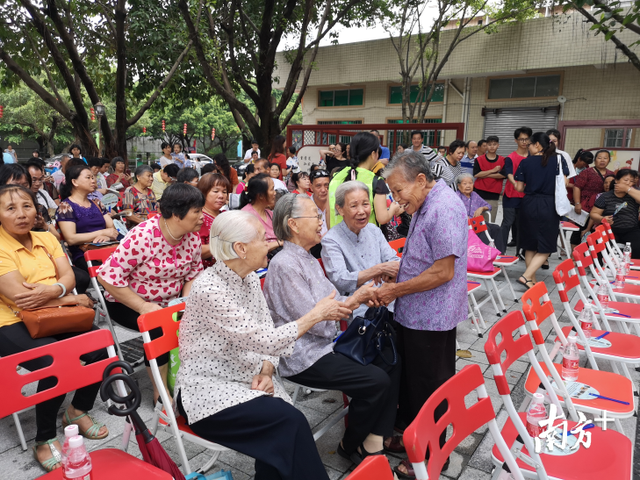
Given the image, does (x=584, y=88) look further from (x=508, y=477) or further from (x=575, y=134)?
(x=508, y=477)

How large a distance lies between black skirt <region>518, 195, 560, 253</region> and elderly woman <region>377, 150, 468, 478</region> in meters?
3.44

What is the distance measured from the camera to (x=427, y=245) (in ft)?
7.18

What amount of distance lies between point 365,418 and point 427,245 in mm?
937

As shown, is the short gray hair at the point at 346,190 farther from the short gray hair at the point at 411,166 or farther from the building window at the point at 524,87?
the building window at the point at 524,87

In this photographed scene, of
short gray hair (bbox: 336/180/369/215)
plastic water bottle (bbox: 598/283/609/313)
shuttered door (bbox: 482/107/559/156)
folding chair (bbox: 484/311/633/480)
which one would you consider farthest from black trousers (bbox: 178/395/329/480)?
shuttered door (bbox: 482/107/559/156)

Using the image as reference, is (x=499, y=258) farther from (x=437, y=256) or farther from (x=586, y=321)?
(x=437, y=256)

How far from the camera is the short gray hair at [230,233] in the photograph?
1907 millimetres

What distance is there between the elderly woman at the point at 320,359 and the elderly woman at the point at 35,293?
114 cm

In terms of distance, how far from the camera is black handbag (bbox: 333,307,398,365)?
228cm

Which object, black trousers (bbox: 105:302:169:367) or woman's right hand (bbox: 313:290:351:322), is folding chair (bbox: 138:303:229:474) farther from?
black trousers (bbox: 105:302:169:367)

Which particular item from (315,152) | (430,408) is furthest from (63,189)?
(315,152)

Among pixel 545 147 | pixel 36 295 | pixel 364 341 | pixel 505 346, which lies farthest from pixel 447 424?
pixel 545 147

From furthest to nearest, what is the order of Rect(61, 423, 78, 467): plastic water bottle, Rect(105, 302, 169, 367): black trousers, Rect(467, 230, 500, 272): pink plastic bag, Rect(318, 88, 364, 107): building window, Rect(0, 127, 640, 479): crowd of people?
Rect(318, 88, 364, 107): building window
Rect(467, 230, 500, 272): pink plastic bag
Rect(105, 302, 169, 367): black trousers
Rect(0, 127, 640, 479): crowd of people
Rect(61, 423, 78, 467): plastic water bottle

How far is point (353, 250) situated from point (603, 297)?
2122 mm
